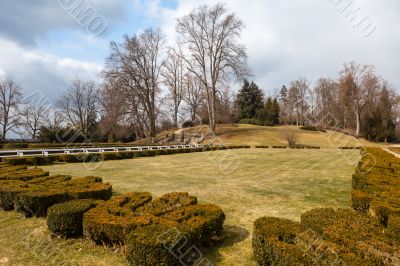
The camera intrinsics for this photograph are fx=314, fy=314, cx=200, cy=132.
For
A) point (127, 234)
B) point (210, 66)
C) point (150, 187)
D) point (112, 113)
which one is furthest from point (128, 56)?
point (127, 234)

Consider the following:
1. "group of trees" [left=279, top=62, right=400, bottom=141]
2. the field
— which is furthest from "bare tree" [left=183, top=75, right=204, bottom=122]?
"group of trees" [left=279, top=62, right=400, bottom=141]

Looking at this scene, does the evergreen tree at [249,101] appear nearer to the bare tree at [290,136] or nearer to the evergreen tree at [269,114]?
the evergreen tree at [269,114]

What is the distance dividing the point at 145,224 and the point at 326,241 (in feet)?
Answer: 9.84

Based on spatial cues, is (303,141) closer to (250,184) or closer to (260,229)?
(250,184)

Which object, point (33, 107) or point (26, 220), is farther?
point (33, 107)

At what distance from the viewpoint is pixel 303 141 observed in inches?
2051

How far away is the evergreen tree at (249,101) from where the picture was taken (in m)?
76.9

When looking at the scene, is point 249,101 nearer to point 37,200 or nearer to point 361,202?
point 361,202

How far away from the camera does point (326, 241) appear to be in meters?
4.68

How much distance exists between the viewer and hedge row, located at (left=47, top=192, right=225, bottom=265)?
484 centimetres

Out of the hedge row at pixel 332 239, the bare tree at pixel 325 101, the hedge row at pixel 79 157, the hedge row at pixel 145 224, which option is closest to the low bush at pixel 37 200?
the hedge row at pixel 145 224

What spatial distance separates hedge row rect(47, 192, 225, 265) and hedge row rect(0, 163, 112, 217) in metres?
1.16

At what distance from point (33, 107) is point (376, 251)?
6552 cm

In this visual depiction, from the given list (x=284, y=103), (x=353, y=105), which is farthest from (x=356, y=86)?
(x=284, y=103)
